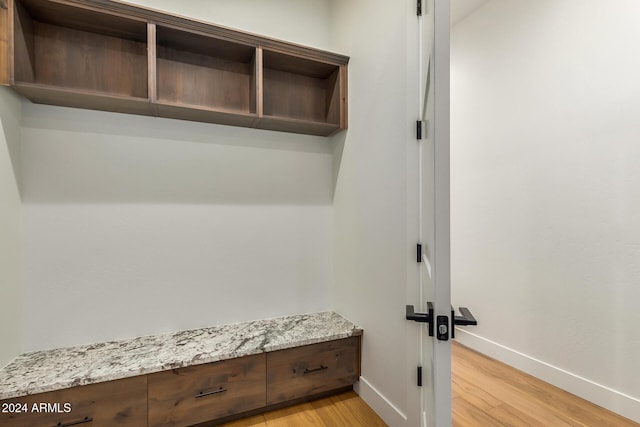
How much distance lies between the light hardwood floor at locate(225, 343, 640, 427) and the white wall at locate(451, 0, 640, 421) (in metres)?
0.12

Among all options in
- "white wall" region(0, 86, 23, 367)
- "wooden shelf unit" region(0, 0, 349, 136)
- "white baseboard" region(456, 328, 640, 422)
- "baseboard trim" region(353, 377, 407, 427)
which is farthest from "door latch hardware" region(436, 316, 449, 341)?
"white wall" region(0, 86, 23, 367)

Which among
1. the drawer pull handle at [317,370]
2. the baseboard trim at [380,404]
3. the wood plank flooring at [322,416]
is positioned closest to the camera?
the baseboard trim at [380,404]

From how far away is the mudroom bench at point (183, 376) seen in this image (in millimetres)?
1410

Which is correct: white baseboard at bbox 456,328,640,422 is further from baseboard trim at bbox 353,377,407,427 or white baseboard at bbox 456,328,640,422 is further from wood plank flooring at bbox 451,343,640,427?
baseboard trim at bbox 353,377,407,427

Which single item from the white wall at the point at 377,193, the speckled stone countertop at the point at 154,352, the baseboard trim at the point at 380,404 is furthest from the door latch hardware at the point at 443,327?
the speckled stone countertop at the point at 154,352

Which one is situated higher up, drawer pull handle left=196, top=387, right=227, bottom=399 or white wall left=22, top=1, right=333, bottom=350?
white wall left=22, top=1, right=333, bottom=350

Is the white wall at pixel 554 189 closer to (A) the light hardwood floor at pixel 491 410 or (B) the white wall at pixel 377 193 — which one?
(A) the light hardwood floor at pixel 491 410

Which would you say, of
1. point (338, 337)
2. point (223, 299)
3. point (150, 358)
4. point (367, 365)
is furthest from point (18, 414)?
point (367, 365)

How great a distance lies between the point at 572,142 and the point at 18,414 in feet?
11.2

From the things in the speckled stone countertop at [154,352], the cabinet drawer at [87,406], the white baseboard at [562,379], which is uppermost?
the speckled stone countertop at [154,352]

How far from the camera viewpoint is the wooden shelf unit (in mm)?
1606

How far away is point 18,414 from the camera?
1.36 m

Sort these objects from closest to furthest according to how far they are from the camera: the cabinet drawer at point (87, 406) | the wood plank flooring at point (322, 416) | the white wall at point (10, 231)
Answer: the cabinet drawer at point (87, 406) → the white wall at point (10, 231) → the wood plank flooring at point (322, 416)

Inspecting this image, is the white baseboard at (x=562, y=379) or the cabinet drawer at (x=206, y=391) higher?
the cabinet drawer at (x=206, y=391)
